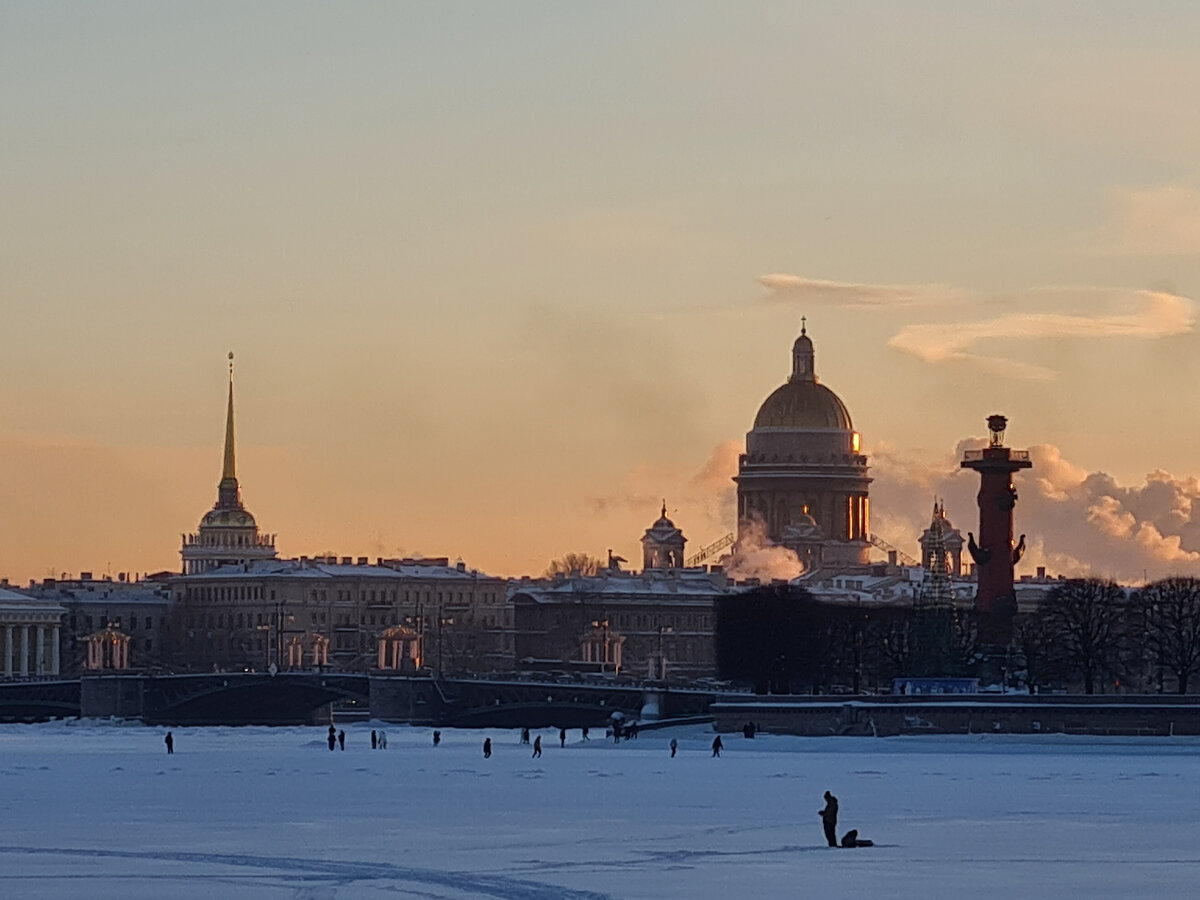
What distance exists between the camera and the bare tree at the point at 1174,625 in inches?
4604

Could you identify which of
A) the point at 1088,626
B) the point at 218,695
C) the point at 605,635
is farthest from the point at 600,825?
the point at 605,635

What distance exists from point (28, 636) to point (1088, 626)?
8320 cm

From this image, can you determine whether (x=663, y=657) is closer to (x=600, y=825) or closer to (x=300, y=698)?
(x=300, y=698)

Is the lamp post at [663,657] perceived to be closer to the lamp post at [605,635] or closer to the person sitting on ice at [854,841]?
the lamp post at [605,635]

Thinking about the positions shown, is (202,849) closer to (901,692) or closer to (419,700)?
(901,692)

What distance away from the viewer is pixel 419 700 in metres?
134

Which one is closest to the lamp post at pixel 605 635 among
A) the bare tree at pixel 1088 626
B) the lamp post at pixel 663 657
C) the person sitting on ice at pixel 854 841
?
the lamp post at pixel 663 657

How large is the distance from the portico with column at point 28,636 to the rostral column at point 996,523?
2617 inches

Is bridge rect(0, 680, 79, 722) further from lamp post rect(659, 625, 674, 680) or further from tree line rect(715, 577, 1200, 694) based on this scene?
lamp post rect(659, 625, 674, 680)

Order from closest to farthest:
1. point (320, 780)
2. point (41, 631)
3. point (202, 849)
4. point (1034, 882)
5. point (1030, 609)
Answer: point (1034, 882) → point (202, 849) → point (320, 780) → point (1030, 609) → point (41, 631)

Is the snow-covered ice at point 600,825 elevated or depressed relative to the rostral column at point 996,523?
depressed

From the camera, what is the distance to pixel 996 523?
431ft

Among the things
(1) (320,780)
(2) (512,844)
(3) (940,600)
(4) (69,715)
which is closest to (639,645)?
(4) (69,715)

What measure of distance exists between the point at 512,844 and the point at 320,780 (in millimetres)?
21592
